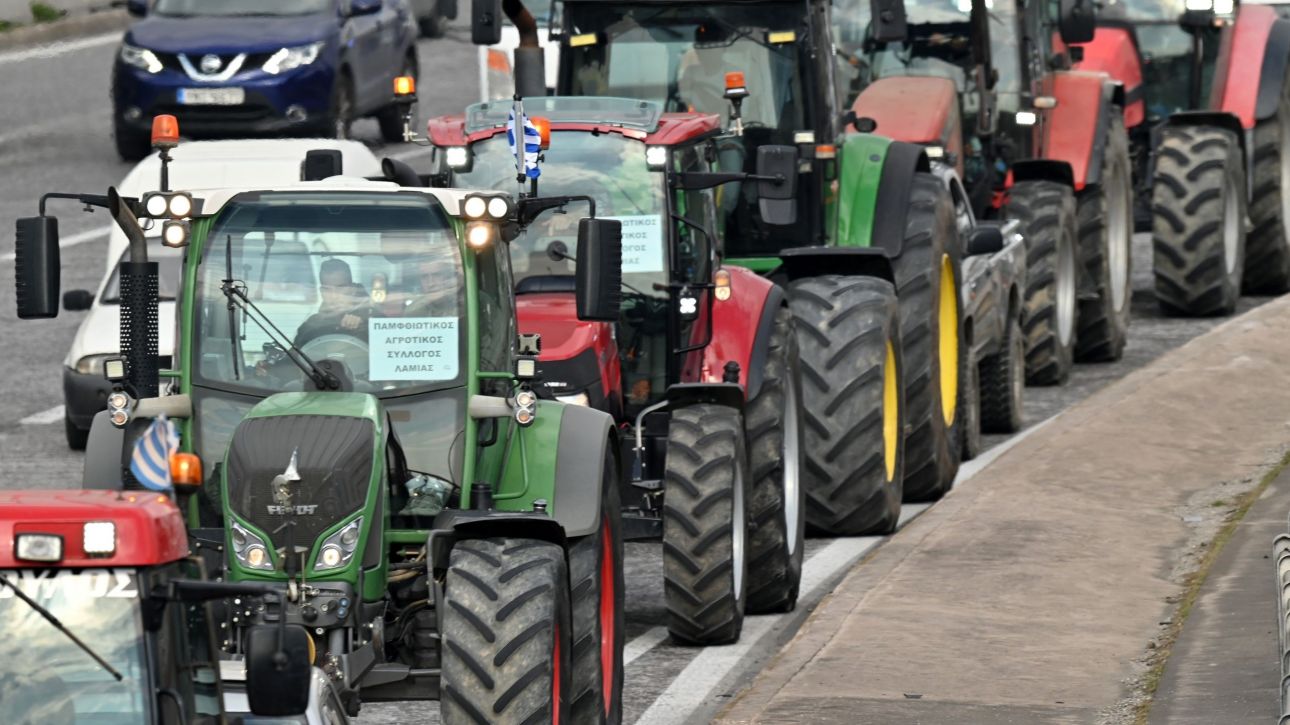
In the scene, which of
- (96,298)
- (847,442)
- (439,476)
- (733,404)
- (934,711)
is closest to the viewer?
(439,476)

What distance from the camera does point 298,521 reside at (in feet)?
28.9

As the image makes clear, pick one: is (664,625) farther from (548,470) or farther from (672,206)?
(548,470)

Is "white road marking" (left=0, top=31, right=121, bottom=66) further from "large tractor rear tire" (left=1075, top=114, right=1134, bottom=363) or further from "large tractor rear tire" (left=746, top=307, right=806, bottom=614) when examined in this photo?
"large tractor rear tire" (left=746, top=307, right=806, bottom=614)

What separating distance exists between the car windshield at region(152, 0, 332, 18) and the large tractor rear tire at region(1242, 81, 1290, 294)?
9.16 m

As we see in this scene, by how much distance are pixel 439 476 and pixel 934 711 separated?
2.07 meters

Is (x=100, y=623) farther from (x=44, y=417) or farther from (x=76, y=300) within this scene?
(x=44, y=417)

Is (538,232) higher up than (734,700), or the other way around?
(538,232)

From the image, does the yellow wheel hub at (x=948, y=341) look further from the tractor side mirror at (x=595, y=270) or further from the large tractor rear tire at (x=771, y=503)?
the tractor side mirror at (x=595, y=270)

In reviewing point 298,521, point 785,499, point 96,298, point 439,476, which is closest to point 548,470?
point 439,476

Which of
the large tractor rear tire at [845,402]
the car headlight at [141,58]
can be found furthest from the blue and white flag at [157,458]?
the car headlight at [141,58]

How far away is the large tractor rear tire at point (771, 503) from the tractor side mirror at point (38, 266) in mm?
3628

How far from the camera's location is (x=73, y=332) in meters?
21.2

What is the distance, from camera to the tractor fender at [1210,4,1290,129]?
22.2 m

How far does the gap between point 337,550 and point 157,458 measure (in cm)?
207
